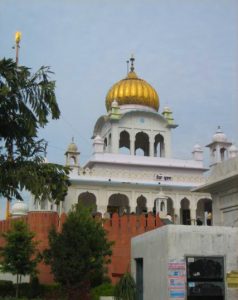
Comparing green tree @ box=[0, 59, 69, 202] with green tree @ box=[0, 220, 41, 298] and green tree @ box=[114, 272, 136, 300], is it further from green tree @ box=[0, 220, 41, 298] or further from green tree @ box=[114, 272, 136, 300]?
green tree @ box=[0, 220, 41, 298]

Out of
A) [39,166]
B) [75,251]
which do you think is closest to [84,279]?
[75,251]

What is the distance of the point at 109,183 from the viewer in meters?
30.8

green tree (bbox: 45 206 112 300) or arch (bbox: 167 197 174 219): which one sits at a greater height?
arch (bbox: 167 197 174 219)

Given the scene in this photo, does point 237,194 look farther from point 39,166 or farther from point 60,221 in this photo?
point 60,221

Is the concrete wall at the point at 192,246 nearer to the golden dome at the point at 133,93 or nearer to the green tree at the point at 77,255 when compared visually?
the green tree at the point at 77,255

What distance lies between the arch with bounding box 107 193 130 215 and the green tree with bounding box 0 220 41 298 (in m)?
11.6

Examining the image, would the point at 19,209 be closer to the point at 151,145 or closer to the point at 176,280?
the point at 151,145

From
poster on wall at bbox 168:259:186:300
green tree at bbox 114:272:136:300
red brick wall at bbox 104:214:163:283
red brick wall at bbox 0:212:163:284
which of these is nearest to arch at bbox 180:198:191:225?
red brick wall at bbox 104:214:163:283

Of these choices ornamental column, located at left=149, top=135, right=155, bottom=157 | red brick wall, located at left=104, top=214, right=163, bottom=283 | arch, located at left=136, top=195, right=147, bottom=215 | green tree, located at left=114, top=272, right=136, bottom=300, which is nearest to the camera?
green tree, located at left=114, top=272, right=136, bottom=300

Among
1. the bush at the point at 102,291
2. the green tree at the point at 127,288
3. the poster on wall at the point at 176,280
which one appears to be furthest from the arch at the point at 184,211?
the poster on wall at the point at 176,280

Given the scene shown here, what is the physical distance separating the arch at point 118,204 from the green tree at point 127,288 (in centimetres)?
1682

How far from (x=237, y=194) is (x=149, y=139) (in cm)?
2340

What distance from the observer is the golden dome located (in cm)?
3600

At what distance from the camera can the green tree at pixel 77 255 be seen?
57.3 feet
